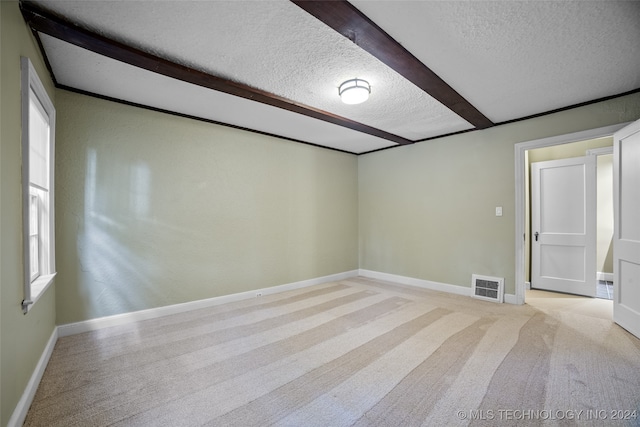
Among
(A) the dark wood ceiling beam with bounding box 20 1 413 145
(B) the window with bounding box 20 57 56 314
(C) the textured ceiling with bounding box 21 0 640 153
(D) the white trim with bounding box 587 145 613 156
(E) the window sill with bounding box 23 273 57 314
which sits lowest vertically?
(E) the window sill with bounding box 23 273 57 314

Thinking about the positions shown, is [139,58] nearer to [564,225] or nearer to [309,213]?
[309,213]

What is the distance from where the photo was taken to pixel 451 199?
14.1 feet

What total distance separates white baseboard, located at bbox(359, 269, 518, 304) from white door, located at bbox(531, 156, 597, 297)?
50.5 inches

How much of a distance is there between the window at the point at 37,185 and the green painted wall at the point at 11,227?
0.05m

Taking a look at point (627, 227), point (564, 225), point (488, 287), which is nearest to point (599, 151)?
point (564, 225)

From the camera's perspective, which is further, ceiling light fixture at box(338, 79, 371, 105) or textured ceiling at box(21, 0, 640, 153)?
ceiling light fixture at box(338, 79, 371, 105)

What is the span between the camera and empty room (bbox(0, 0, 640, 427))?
173 centimetres

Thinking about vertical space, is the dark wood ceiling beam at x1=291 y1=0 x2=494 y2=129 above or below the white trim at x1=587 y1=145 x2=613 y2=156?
above

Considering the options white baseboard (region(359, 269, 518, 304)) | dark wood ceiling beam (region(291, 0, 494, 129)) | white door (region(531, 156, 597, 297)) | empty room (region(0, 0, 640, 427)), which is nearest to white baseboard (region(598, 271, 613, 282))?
empty room (region(0, 0, 640, 427))

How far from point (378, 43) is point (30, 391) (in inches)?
127

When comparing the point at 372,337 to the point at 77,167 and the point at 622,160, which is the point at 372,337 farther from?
the point at 77,167

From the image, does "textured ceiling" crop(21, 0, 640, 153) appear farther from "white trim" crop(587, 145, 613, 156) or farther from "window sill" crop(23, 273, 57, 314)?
"window sill" crop(23, 273, 57, 314)

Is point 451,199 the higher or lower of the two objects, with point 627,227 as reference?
higher

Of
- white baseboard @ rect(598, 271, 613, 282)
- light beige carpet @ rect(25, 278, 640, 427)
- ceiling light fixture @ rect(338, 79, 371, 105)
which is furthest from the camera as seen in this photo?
white baseboard @ rect(598, 271, 613, 282)
